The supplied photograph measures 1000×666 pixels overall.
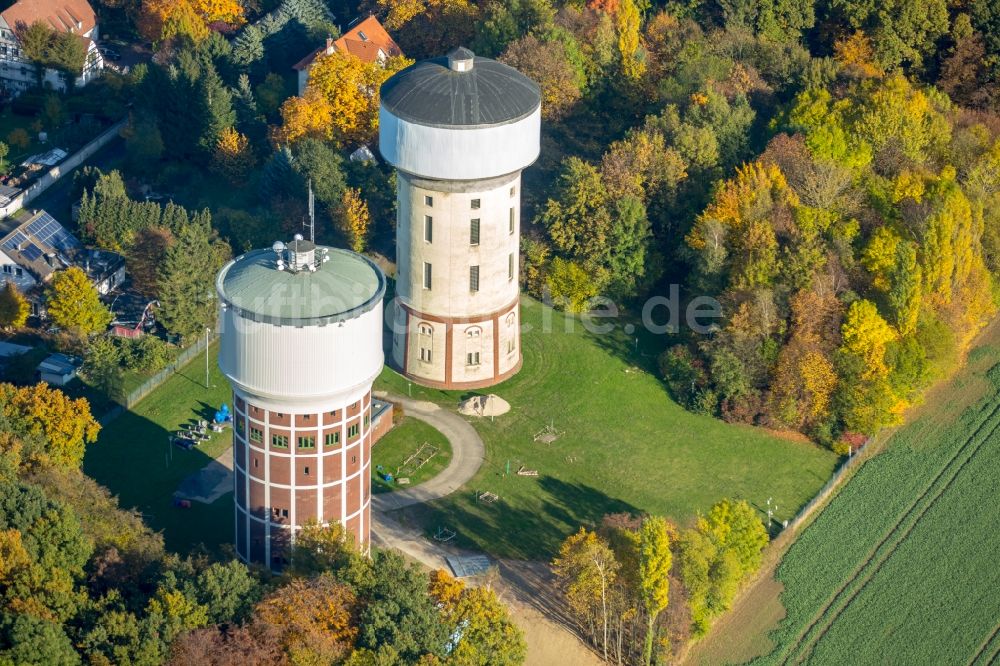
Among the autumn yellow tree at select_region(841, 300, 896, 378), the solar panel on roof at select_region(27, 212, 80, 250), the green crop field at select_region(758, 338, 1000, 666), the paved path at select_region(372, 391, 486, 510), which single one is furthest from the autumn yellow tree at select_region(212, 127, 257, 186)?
the green crop field at select_region(758, 338, 1000, 666)

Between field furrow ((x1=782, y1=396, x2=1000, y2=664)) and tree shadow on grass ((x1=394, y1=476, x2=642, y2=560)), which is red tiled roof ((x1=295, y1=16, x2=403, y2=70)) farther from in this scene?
field furrow ((x1=782, y1=396, x2=1000, y2=664))

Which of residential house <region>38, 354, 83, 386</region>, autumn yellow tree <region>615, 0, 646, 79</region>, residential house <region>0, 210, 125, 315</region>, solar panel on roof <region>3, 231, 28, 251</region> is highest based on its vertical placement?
autumn yellow tree <region>615, 0, 646, 79</region>

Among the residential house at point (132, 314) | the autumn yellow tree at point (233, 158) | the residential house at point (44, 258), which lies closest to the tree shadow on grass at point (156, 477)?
the residential house at point (132, 314)

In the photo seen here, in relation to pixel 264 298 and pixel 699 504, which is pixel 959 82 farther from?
pixel 264 298

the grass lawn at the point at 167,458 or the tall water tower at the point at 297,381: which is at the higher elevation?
the tall water tower at the point at 297,381

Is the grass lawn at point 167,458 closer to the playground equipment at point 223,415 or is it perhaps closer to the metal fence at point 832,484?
the playground equipment at point 223,415

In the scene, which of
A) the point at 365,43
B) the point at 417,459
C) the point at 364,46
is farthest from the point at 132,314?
the point at 365,43

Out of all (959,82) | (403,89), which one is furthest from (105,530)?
(959,82)
